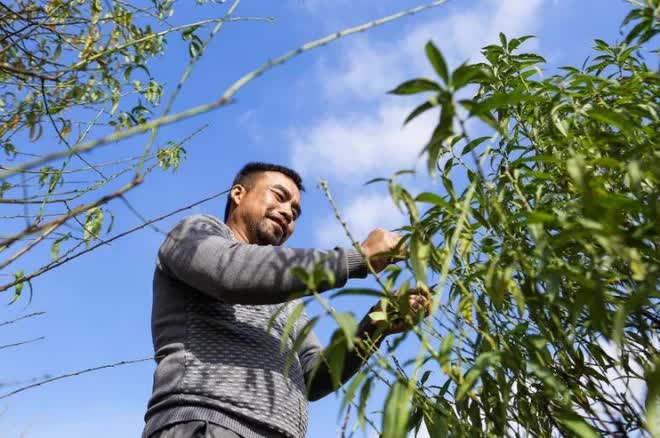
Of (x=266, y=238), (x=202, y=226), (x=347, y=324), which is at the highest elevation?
(x=266, y=238)

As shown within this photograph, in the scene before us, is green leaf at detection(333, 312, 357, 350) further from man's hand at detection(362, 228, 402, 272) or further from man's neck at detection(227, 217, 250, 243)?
man's neck at detection(227, 217, 250, 243)

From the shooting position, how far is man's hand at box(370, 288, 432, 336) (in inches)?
34.0

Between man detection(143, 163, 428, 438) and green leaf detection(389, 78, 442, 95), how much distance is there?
0.64 m

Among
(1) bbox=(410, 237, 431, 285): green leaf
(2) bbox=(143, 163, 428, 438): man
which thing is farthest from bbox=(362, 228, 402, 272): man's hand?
(1) bbox=(410, 237, 431, 285): green leaf

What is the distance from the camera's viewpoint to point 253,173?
7.39 feet

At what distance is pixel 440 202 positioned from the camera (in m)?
0.84

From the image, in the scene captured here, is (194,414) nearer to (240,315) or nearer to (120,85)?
(240,315)

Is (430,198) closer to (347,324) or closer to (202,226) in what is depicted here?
(347,324)

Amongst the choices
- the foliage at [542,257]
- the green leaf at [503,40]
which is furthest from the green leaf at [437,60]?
the green leaf at [503,40]

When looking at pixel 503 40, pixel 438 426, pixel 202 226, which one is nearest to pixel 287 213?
pixel 202 226

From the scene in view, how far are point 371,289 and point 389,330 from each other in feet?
2.61

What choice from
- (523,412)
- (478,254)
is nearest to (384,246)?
(478,254)

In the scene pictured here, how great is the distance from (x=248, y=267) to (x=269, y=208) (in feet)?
2.16

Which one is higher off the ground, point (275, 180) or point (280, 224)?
point (275, 180)
